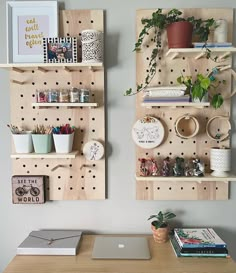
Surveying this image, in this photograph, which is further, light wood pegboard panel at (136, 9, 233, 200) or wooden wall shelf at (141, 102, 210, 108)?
light wood pegboard panel at (136, 9, 233, 200)

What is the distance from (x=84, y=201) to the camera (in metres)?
1.53

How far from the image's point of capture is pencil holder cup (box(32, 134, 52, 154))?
1370 millimetres

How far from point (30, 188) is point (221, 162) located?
954 millimetres

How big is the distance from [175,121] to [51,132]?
621 millimetres

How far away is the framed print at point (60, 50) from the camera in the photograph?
1.37 m

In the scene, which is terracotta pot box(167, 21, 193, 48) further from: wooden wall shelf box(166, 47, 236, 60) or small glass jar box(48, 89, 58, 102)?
small glass jar box(48, 89, 58, 102)

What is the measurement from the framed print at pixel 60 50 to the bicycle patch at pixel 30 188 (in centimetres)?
59

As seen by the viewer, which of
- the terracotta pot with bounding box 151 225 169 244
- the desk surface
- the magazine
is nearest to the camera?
the desk surface

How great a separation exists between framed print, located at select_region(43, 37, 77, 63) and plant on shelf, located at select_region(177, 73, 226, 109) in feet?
1.72

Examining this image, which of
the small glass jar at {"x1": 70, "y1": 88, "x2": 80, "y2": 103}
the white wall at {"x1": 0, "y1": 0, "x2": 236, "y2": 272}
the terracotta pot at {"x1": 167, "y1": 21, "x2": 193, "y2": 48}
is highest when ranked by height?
the terracotta pot at {"x1": 167, "y1": 21, "x2": 193, "y2": 48}

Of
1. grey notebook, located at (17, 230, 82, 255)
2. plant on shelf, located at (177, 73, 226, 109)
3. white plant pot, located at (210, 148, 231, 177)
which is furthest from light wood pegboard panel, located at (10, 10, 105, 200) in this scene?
white plant pot, located at (210, 148, 231, 177)

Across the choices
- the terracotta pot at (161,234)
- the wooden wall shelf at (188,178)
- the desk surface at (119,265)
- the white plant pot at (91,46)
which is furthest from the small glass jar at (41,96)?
the terracotta pot at (161,234)

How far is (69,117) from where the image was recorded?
1.49 metres

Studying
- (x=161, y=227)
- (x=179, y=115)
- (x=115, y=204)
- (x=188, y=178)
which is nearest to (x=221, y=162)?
(x=188, y=178)
